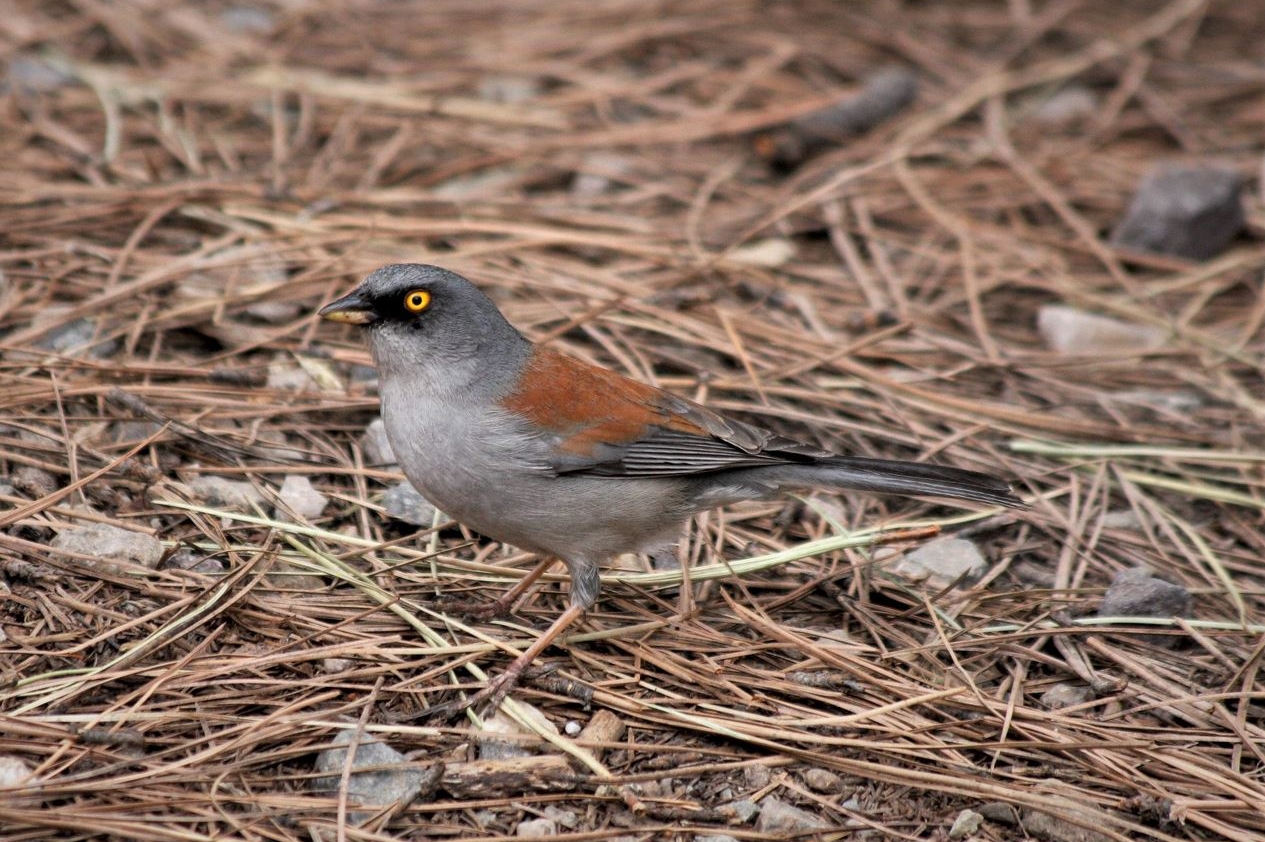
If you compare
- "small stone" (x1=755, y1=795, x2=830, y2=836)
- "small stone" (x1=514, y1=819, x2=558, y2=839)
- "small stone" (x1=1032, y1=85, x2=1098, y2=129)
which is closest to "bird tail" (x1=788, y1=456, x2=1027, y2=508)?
"small stone" (x1=755, y1=795, x2=830, y2=836)

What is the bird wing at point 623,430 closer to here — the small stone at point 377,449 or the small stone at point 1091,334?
the small stone at point 377,449

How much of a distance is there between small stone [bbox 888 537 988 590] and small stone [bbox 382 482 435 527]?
1.86 meters

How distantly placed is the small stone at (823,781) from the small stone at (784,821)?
0.14 m

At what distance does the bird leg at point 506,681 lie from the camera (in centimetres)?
379

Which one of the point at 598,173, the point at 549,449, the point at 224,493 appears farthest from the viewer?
the point at 598,173

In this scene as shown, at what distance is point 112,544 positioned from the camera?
13.7 ft

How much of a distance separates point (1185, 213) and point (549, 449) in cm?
451

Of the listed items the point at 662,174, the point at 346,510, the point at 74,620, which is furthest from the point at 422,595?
the point at 662,174

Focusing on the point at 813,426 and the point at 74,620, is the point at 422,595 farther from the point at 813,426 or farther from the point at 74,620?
the point at 813,426

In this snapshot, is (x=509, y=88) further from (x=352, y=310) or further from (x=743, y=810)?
(x=743, y=810)

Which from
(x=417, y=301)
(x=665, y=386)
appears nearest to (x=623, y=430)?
(x=417, y=301)

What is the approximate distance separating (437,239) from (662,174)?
1594 mm

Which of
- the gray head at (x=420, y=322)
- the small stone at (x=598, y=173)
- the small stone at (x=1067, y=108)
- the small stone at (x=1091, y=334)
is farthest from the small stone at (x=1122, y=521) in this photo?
the small stone at (x=1067, y=108)

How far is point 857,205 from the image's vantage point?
7.15 meters
